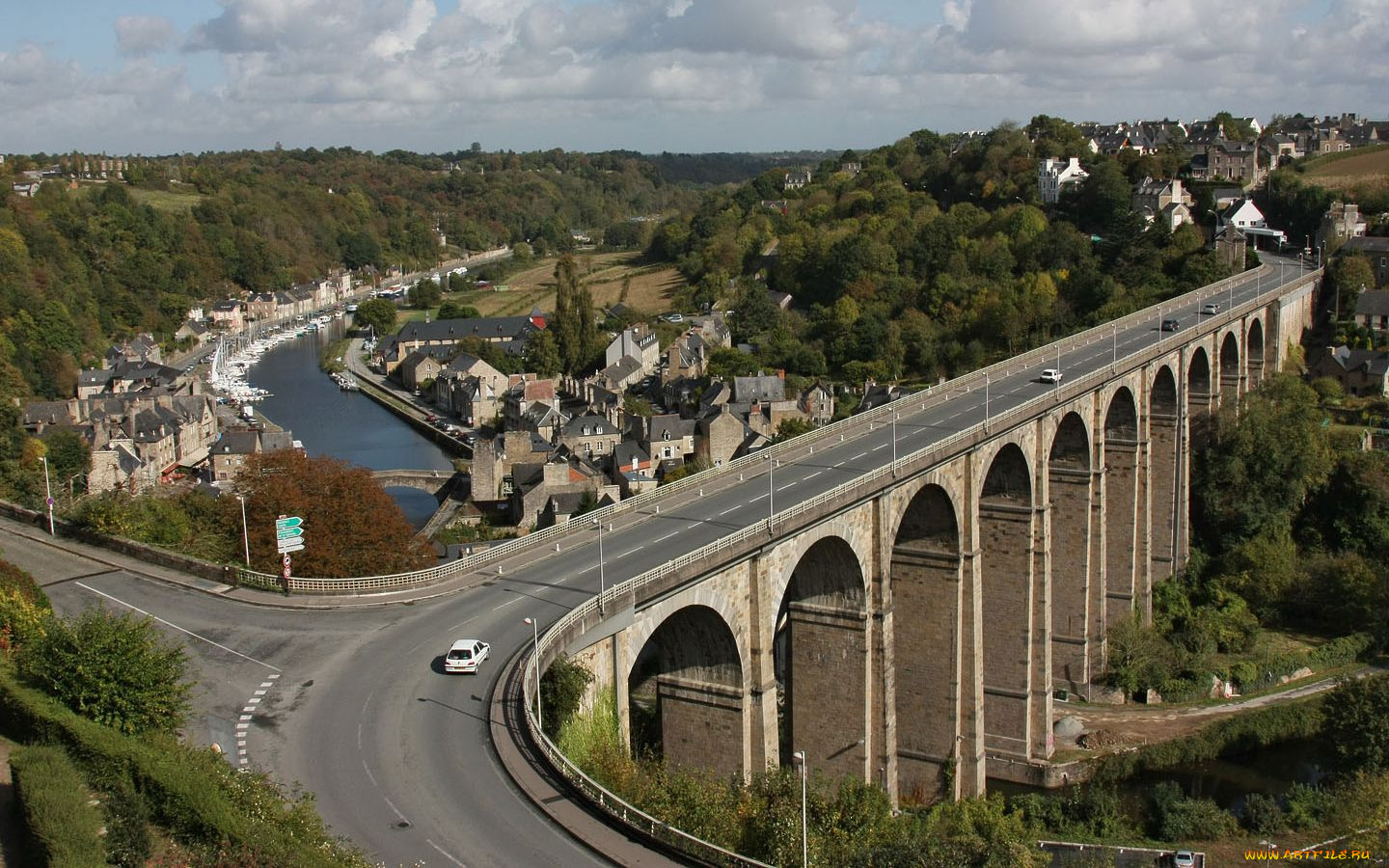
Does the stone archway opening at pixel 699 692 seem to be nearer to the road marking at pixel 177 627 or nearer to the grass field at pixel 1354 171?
the road marking at pixel 177 627

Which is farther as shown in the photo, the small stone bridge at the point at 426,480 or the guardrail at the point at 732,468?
the small stone bridge at the point at 426,480

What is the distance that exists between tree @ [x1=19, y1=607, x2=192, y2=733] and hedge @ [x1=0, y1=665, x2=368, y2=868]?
32 cm

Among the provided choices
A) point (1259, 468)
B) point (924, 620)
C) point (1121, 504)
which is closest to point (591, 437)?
point (1121, 504)

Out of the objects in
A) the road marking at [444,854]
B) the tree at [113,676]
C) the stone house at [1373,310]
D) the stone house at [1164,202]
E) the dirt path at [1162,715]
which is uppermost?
the stone house at [1164,202]

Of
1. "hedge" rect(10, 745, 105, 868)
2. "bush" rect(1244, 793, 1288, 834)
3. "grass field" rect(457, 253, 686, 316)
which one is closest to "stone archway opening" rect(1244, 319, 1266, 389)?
"bush" rect(1244, 793, 1288, 834)

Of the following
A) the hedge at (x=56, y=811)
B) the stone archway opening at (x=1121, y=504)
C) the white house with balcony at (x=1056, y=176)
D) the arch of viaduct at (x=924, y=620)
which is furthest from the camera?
the white house with balcony at (x=1056, y=176)

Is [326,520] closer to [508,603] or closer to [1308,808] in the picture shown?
[508,603]

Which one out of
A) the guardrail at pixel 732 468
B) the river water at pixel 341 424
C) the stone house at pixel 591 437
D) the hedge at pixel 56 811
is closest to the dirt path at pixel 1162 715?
the guardrail at pixel 732 468

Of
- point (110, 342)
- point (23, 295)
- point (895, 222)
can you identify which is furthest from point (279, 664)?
point (110, 342)

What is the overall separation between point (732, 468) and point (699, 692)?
822 cm

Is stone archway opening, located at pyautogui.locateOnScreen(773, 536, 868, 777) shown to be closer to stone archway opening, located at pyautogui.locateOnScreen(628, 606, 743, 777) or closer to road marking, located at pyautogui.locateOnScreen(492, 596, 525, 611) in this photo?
stone archway opening, located at pyautogui.locateOnScreen(628, 606, 743, 777)

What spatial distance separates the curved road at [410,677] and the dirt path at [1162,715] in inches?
486

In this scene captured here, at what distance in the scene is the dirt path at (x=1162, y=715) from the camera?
33469 mm

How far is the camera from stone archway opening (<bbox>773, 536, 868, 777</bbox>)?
24578 millimetres
